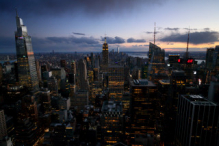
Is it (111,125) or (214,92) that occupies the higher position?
(214,92)

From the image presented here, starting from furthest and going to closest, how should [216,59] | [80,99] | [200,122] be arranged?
[216,59] < [80,99] < [200,122]

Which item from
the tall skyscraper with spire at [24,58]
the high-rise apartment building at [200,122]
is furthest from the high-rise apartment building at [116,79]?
the tall skyscraper with spire at [24,58]

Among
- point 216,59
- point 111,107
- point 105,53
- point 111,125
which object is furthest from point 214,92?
point 105,53

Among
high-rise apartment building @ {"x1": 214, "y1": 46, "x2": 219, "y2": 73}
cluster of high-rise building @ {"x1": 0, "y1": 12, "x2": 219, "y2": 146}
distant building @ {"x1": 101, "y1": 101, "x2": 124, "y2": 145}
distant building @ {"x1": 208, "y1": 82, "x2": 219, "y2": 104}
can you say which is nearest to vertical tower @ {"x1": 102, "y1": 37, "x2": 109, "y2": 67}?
cluster of high-rise building @ {"x1": 0, "y1": 12, "x2": 219, "y2": 146}

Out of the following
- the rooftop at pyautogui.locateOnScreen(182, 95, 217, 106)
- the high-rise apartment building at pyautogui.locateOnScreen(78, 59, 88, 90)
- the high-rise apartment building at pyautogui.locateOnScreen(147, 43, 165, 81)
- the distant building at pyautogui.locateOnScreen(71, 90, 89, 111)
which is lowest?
the distant building at pyautogui.locateOnScreen(71, 90, 89, 111)

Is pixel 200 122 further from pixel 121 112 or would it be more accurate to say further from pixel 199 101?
pixel 121 112

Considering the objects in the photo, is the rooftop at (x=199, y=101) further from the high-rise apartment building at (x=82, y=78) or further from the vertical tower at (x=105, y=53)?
the vertical tower at (x=105, y=53)

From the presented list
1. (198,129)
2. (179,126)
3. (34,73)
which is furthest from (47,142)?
(34,73)

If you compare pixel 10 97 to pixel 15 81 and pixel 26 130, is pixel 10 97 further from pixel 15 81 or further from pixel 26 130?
pixel 26 130

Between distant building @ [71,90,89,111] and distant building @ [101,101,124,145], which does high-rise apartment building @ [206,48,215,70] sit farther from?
distant building @ [71,90,89,111]
